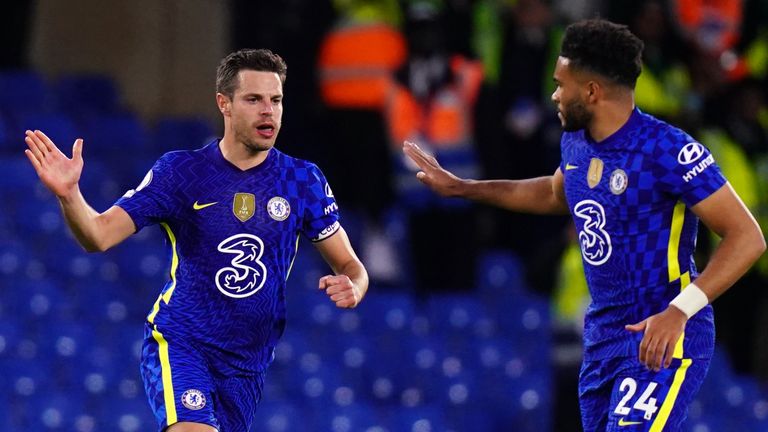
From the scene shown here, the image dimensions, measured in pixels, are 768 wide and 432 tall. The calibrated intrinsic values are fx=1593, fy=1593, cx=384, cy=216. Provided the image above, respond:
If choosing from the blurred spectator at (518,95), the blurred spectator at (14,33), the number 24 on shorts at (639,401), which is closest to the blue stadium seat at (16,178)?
the blurred spectator at (14,33)

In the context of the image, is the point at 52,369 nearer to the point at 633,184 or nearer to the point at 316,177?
the point at 316,177

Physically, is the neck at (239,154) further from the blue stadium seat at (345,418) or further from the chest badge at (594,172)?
the blue stadium seat at (345,418)

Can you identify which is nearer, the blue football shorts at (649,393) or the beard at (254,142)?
the blue football shorts at (649,393)

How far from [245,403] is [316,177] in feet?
3.39

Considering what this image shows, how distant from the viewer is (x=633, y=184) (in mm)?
6652

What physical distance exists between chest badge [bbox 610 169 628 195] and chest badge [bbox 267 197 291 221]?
1.39 m

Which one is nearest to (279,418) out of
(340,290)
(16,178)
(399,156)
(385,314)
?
(385,314)

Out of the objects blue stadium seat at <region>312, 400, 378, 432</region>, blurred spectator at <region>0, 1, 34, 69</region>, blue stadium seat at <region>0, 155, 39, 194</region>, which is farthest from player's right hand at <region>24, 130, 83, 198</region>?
blurred spectator at <region>0, 1, 34, 69</region>

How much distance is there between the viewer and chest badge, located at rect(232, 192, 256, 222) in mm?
6773

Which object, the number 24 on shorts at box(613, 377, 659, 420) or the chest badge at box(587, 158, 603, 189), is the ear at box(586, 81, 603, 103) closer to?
the chest badge at box(587, 158, 603, 189)

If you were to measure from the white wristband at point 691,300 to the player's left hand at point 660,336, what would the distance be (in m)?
0.03

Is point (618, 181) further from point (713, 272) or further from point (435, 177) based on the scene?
point (435, 177)

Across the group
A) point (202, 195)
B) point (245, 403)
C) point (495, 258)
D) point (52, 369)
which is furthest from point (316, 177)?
point (495, 258)

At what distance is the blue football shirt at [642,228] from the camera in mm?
6582
